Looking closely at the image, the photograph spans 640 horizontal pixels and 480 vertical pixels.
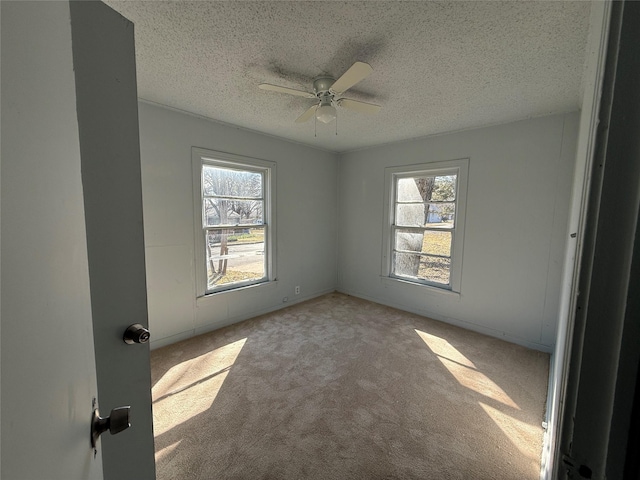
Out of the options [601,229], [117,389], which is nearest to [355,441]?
[117,389]

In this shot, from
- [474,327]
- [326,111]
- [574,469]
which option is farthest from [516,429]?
[326,111]

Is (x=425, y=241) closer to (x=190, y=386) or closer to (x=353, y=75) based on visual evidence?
Answer: (x=353, y=75)

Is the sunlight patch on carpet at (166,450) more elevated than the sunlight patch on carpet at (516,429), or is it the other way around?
the sunlight patch on carpet at (516,429)

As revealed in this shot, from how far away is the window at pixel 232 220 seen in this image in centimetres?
294

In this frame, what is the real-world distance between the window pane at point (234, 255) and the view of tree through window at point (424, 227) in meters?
1.95

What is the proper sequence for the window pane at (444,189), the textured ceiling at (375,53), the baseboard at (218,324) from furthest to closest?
the window pane at (444,189) → the baseboard at (218,324) → the textured ceiling at (375,53)

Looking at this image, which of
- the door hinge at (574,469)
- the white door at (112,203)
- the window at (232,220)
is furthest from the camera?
the window at (232,220)

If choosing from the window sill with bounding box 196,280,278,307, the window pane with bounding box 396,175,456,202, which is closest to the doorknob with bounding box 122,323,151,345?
the window sill with bounding box 196,280,278,307

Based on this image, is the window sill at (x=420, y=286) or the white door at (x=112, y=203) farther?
the window sill at (x=420, y=286)

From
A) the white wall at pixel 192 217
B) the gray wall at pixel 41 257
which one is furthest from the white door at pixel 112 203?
the white wall at pixel 192 217

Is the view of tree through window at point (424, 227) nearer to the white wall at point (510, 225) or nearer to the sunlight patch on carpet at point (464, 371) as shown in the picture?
the white wall at point (510, 225)

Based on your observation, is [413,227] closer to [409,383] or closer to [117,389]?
[409,383]

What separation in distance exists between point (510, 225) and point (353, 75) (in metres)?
2.41

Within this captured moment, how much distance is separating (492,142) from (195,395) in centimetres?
376
